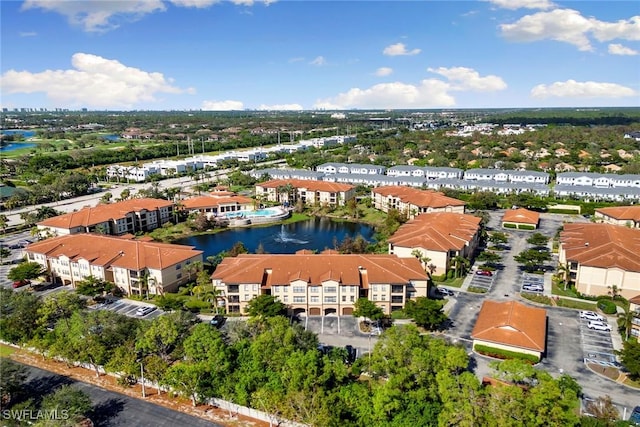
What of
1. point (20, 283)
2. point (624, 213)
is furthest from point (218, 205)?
point (624, 213)

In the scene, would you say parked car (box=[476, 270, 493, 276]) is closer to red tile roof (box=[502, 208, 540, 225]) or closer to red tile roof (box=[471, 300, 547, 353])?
red tile roof (box=[471, 300, 547, 353])

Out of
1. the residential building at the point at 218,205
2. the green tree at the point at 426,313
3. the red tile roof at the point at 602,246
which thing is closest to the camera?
the green tree at the point at 426,313

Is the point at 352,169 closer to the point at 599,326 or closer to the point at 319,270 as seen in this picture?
the point at 319,270

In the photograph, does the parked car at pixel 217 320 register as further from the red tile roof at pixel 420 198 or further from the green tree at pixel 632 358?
the red tile roof at pixel 420 198

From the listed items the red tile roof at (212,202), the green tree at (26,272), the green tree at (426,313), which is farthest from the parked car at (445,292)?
the red tile roof at (212,202)

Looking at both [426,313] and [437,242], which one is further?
[437,242]

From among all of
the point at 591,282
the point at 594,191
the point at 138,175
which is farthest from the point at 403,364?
the point at 138,175
